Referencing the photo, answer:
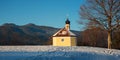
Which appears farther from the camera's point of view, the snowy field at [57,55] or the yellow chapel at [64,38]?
the yellow chapel at [64,38]

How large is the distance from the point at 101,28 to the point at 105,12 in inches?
86.9

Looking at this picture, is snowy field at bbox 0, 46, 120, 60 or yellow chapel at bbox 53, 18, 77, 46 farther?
yellow chapel at bbox 53, 18, 77, 46

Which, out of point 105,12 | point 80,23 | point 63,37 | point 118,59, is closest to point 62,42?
point 63,37

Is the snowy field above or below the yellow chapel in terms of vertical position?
below

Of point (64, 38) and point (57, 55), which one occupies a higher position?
point (64, 38)

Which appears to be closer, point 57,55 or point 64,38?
point 57,55

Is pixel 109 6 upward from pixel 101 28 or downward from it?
upward

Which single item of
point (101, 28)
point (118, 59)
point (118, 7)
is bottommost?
point (118, 59)

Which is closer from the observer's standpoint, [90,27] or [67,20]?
[90,27]

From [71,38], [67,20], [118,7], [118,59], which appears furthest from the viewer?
[67,20]

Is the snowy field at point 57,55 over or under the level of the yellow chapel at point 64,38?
under

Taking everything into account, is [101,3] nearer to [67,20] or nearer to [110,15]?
[110,15]

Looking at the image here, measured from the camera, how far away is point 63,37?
48250 mm

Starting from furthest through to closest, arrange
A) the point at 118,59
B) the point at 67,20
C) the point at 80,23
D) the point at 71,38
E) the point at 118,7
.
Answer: the point at 67,20
the point at 71,38
the point at 80,23
the point at 118,7
the point at 118,59
